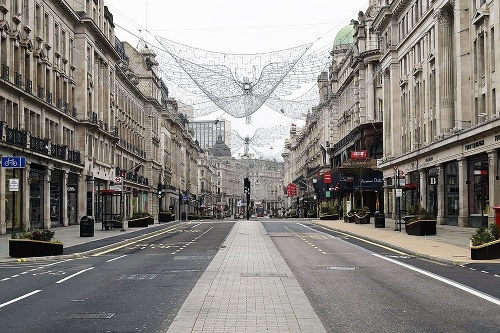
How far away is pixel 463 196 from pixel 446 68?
33.3ft

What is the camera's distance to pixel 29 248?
2669cm

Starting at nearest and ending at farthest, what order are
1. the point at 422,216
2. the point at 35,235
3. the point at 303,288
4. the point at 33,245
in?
1. the point at 303,288
2. the point at 33,245
3. the point at 35,235
4. the point at 422,216

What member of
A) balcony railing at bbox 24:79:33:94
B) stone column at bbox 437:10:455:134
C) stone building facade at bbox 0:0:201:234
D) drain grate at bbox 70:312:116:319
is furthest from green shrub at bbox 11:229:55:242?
stone column at bbox 437:10:455:134

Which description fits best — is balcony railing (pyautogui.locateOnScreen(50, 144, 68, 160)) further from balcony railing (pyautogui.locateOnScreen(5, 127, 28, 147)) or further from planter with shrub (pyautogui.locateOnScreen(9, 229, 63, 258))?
planter with shrub (pyautogui.locateOnScreen(9, 229, 63, 258))

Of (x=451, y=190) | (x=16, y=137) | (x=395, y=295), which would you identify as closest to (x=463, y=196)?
(x=451, y=190)

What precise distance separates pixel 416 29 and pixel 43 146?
33.7 metres

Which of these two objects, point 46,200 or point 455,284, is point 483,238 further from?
point 46,200

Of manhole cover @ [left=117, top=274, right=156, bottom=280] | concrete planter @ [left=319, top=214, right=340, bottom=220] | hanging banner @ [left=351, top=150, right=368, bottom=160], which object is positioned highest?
hanging banner @ [left=351, top=150, right=368, bottom=160]

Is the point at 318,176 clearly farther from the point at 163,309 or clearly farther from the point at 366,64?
the point at 163,309

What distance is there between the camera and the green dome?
375 feet

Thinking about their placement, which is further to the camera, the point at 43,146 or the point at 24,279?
the point at 43,146

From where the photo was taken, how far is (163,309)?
13.2 metres

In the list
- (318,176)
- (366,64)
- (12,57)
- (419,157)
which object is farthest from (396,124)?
(318,176)

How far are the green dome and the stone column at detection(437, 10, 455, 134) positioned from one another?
61.1m
